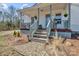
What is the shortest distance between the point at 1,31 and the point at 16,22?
0.77 feet

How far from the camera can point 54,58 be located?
3014mm

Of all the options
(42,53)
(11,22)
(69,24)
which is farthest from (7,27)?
(69,24)

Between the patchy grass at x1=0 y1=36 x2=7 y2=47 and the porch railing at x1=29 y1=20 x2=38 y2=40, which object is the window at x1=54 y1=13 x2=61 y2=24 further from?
the patchy grass at x1=0 y1=36 x2=7 y2=47

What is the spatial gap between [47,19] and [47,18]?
0.01m

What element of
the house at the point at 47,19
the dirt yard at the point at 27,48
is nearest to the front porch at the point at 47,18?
the house at the point at 47,19

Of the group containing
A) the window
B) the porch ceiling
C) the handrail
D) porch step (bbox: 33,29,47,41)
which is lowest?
porch step (bbox: 33,29,47,41)

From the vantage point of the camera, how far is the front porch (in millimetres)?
3016

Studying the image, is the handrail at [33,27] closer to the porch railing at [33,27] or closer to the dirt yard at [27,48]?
the porch railing at [33,27]

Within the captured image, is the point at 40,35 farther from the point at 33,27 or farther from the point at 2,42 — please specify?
the point at 2,42

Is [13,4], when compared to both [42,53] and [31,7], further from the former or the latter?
[42,53]

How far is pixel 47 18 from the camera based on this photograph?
3.05 metres

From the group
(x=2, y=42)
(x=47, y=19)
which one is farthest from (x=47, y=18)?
(x=2, y=42)

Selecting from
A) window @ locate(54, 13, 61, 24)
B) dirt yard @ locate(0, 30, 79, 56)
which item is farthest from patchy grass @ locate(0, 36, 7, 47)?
window @ locate(54, 13, 61, 24)

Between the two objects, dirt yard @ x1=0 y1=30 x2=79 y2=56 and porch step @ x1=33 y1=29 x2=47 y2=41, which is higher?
porch step @ x1=33 y1=29 x2=47 y2=41
